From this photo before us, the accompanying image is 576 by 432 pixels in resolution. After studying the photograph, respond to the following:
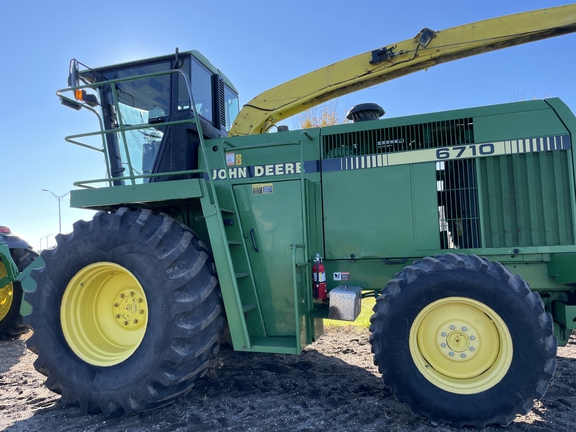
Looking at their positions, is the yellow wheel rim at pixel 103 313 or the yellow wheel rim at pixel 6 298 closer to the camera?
the yellow wheel rim at pixel 103 313

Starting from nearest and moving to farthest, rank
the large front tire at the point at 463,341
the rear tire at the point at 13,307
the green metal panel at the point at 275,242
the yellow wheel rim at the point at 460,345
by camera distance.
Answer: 1. the large front tire at the point at 463,341
2. the yellow wheel rim at the point at 460,345
3. the green metal panel at the point at 275,242
4. the rear tire at the point at 13,307

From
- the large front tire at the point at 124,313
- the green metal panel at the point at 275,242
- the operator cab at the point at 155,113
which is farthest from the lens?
the operator cab at the point at 155,113

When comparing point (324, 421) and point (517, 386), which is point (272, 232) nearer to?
point (324, 421)

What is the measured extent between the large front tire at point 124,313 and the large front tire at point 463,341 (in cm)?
153

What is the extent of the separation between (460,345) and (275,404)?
5.44ft

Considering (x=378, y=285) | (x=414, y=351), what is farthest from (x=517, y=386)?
(x=378, y=285)

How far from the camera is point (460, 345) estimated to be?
3252 mm

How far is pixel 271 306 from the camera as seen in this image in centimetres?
405

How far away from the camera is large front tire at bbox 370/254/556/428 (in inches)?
119

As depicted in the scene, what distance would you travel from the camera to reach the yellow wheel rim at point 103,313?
3748mm

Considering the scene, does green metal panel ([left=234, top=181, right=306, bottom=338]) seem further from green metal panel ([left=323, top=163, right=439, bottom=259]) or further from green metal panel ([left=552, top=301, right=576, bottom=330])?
green metal panel ([left=552, top=301, right=576, bottom=330])

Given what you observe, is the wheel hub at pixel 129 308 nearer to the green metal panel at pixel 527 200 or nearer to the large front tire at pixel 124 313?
the large front tire at pixel 124 313

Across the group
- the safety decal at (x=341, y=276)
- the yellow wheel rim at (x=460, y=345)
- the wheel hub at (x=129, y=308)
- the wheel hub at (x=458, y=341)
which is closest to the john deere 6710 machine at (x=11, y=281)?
the wheel hub at (x=129, y=308)

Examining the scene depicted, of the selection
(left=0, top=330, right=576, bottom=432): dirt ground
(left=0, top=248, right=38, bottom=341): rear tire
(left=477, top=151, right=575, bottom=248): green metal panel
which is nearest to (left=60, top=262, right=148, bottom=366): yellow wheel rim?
(left=0, top=330, right=576, bottom=432): dirt ground
